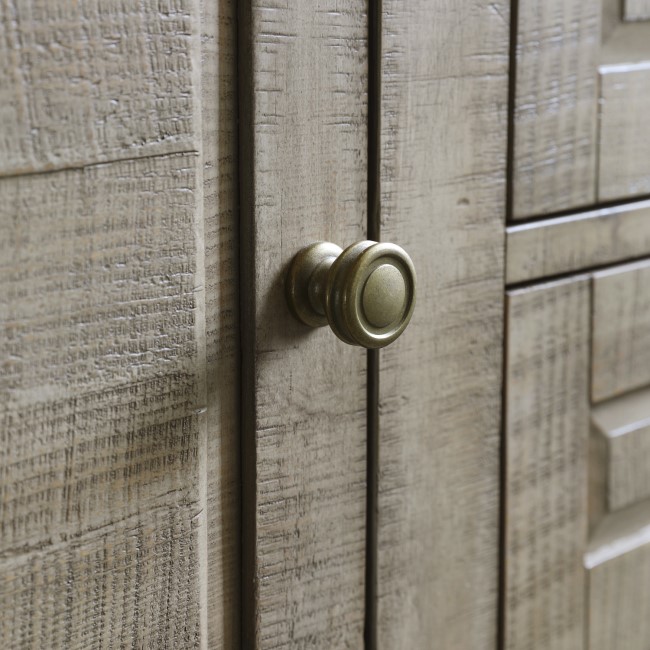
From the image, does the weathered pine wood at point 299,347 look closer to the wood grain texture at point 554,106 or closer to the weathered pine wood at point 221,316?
the weathered pine wood at point 221,316

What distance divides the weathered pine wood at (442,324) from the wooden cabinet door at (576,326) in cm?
2

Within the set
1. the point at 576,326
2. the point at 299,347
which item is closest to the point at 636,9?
the point at 576,326

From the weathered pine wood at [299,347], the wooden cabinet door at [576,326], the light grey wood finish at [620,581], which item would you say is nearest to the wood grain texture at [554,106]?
the wooden cabinet door at [576,326]

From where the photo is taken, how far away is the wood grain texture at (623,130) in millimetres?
544

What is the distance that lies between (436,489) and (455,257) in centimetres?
12

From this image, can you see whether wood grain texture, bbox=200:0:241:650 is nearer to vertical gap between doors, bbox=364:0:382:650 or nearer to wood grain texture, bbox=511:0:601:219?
vertical gap between doors, bbox=364:0:382:650

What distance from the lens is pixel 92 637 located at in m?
0.38

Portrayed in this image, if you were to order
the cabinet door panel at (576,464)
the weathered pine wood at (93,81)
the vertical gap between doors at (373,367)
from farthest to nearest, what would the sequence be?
the cabinet door panel at (576,464) < the vertical gap between doors at (373,367) < the weathered pine wood at (93,81)

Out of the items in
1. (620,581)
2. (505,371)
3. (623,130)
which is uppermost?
(623,130)

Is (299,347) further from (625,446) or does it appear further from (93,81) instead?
(625,446)

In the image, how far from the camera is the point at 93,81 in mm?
348

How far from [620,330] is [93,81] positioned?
365mm

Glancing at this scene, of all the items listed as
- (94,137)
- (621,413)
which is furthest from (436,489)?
(94,137)

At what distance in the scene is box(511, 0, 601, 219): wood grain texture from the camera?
0.50 meters
